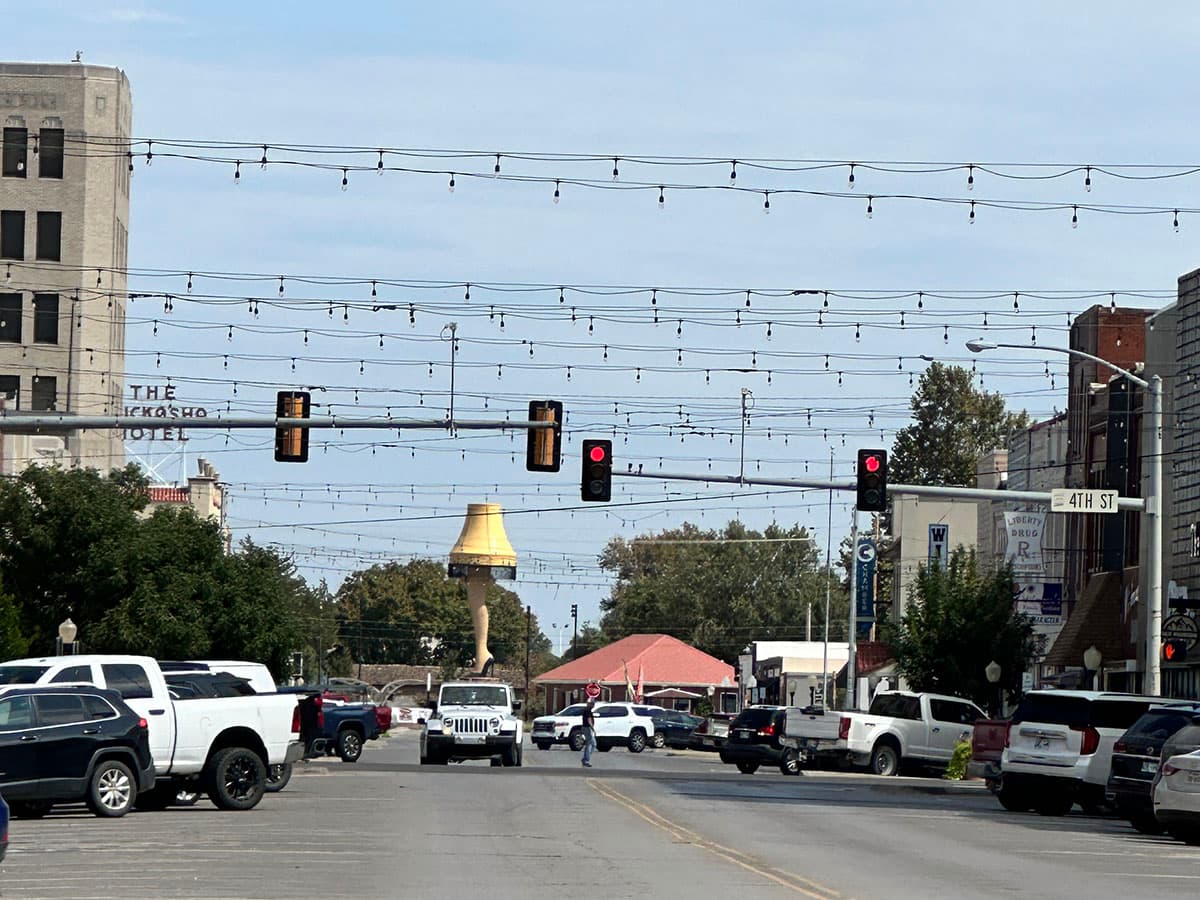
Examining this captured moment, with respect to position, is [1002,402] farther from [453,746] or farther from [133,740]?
[133,740]

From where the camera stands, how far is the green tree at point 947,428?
363 ft

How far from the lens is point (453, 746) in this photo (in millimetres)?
44656

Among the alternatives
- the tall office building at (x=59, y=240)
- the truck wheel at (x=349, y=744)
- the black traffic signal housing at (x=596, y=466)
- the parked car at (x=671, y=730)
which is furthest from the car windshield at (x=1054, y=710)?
the tall office building at (x=59, y=240)

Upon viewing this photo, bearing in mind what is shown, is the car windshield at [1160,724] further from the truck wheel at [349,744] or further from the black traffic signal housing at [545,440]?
the truck wheel at [349,744]

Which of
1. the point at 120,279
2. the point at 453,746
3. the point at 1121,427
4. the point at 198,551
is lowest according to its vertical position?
the point at 453,746

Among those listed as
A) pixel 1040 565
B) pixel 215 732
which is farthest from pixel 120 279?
pixel 215 732

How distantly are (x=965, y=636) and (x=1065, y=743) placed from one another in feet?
90.9

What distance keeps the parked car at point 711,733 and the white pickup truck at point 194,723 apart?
110 ft

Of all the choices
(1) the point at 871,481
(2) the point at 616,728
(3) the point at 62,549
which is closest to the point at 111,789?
(1) the point at 871,481

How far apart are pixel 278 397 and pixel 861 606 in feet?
154

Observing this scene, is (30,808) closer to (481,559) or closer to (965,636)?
(965,636)

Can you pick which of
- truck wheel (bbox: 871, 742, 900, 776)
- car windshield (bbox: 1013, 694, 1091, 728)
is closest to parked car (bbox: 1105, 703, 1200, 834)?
car windshield (bbox: 1013, 694, 1091, 728)

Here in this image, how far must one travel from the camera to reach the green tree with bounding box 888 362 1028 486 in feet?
363

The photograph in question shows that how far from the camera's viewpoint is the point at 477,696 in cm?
4494
